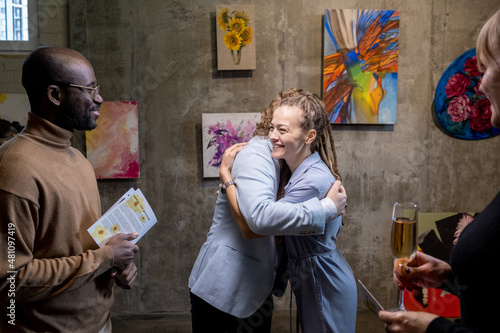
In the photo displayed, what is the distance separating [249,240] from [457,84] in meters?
2.69

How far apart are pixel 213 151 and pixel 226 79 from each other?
63cm

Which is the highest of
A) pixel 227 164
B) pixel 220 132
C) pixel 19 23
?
pixel 19 23

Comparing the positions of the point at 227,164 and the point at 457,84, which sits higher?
the point at 457,84

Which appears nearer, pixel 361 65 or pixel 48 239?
pixel 48 239

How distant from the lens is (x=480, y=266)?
0.98 metres

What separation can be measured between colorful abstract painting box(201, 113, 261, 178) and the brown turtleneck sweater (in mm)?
1766

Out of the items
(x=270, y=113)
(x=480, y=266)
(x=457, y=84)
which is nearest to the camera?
(x=480, y=266)

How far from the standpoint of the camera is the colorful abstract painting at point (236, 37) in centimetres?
318

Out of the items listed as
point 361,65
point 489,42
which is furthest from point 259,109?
point 489,42

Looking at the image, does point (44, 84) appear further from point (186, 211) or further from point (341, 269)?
point (186, 211)

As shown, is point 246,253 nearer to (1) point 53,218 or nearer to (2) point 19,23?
(1) point 53,218

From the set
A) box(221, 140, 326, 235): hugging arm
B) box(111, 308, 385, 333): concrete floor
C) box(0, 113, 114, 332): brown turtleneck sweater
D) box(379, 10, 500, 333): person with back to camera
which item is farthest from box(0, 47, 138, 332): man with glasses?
box(111, 308, 385, 333): concrete floor

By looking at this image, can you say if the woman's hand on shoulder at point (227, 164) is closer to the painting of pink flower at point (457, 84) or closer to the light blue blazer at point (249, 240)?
the light blue blazer at point (249, 240)

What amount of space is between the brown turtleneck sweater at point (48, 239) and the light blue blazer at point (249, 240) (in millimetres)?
479
